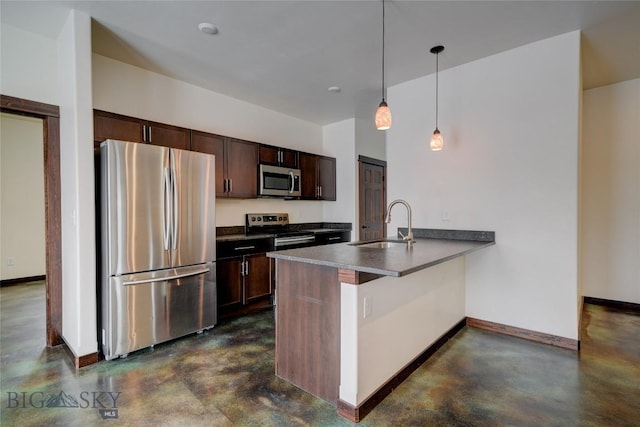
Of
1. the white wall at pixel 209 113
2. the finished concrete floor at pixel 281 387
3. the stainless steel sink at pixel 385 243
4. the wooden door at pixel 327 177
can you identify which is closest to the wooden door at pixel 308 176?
the wooden door at pixel 327 177

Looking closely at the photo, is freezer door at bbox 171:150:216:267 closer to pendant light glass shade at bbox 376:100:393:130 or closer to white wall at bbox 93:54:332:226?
white wall at bbox 93:54:332:226

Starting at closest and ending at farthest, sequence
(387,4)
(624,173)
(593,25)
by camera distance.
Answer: (387,4), (593,25), (624,173)

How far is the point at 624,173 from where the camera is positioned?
3764mm

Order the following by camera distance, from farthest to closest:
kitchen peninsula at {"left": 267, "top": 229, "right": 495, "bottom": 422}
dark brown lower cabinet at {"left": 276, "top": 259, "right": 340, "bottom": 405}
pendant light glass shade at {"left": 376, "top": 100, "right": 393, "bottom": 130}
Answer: pendant light glass shade at {"left": 376, "top": 100, "right": 393, "bottom": 130}, dark brown lower cabinet at {"left": 276, "top": 259, "right": 340, "bottom": 405}, kitchen peninsula at {"left": 267, "top": 229, "right": 495, "bottom": 422}

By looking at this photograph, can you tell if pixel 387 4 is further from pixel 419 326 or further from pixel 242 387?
pixel 242 387

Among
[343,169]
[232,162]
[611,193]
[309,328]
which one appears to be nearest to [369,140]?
[343,169]

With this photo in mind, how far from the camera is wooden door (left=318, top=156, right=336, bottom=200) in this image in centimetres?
528

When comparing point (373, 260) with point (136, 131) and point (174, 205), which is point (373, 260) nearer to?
point (174, 205)

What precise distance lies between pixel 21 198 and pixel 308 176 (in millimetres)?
4770

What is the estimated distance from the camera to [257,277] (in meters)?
3.87

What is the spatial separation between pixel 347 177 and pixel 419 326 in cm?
336

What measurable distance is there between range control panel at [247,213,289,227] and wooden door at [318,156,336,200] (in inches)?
29.3

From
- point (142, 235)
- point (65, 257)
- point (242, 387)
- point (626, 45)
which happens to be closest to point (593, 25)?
point (626, 45)

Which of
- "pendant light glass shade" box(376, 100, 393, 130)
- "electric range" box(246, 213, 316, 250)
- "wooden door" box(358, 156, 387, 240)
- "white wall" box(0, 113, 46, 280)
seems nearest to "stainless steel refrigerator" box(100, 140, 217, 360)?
"electric range" box(246, 213, 316, 250)
